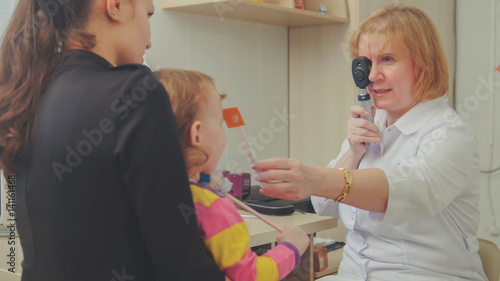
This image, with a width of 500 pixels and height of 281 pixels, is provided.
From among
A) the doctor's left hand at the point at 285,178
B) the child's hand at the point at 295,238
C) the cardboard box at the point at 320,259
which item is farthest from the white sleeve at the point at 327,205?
the child's hand at the point at 295,238

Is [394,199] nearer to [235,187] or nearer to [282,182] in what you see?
[282,182]

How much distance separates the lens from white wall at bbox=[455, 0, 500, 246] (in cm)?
311

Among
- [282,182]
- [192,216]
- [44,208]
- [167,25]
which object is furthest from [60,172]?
[167,25]

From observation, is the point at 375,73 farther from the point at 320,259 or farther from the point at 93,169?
the point at 93,169

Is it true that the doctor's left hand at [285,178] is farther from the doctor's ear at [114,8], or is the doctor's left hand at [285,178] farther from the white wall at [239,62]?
the white wall at [239,62]

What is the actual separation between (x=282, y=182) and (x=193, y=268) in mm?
539

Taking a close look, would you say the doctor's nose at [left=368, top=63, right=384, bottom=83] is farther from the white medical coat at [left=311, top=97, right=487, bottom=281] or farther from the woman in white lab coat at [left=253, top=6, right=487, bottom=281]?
the white medical coat at [left=311, top=97, right=487, bottom=281]

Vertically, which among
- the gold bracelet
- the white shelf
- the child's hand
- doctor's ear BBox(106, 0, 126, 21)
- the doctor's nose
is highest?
the white shelf

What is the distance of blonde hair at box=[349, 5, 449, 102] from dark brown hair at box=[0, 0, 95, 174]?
41.6 inches

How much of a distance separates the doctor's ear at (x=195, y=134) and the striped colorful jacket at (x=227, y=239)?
7cm

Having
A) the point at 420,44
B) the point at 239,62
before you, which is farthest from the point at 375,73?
the point at 239,62

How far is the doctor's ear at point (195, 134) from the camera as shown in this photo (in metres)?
0.90

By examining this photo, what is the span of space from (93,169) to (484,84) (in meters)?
2.97

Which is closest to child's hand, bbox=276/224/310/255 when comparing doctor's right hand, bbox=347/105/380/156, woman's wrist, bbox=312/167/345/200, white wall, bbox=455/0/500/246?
woman's wrist, bbox=312/167/345/200
